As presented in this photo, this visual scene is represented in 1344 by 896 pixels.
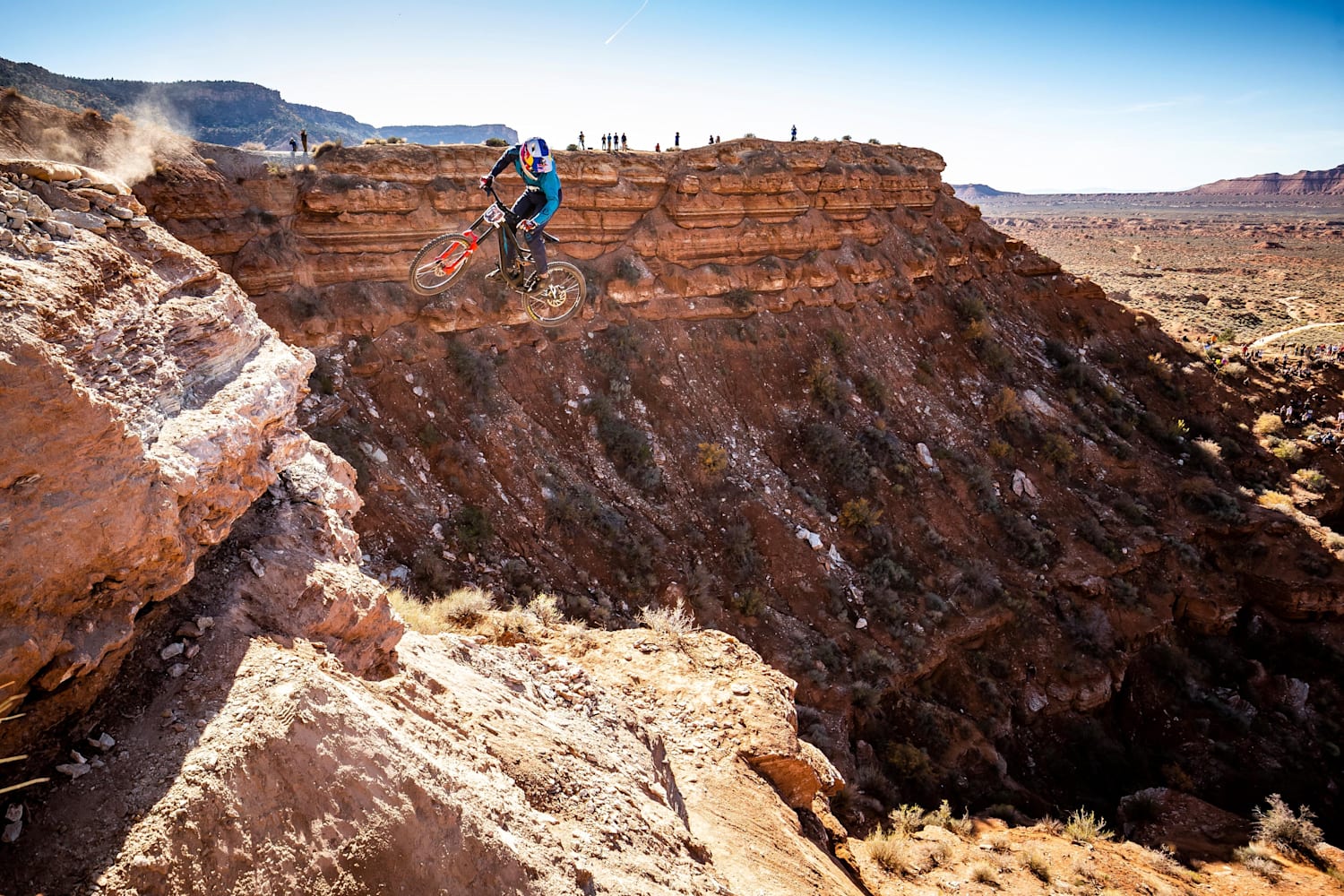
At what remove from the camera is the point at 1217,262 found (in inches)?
2916

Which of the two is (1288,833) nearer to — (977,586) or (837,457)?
(977,586)

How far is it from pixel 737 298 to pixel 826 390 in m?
3.64

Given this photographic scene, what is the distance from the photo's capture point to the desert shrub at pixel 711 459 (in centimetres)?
1638

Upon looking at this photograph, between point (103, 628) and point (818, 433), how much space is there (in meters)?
16.3

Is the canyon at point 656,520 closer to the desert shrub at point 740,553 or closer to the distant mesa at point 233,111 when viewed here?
the desert shrub at point 740,553

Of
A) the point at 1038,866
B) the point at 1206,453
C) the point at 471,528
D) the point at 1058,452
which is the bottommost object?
the point at 1038,866

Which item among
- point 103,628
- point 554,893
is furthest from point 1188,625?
Result: point 103,628

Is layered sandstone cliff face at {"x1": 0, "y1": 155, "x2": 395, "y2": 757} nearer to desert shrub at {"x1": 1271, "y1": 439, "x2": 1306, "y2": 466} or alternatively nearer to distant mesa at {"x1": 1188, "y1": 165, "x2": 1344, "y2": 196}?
desert shrub at {"x1": 1271, "y1": 439, "x2": 1306, "y2": 466}

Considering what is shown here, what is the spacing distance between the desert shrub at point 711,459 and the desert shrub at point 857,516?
314 cm

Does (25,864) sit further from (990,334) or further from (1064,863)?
(990,334)

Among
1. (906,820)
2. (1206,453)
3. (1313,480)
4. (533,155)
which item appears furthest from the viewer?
(1206,453)

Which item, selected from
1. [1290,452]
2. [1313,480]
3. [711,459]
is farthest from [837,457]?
[1290,452]

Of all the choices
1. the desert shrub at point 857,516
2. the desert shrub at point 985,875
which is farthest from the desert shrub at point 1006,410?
the desert shrub at point 985,875

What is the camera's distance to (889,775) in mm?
13039
